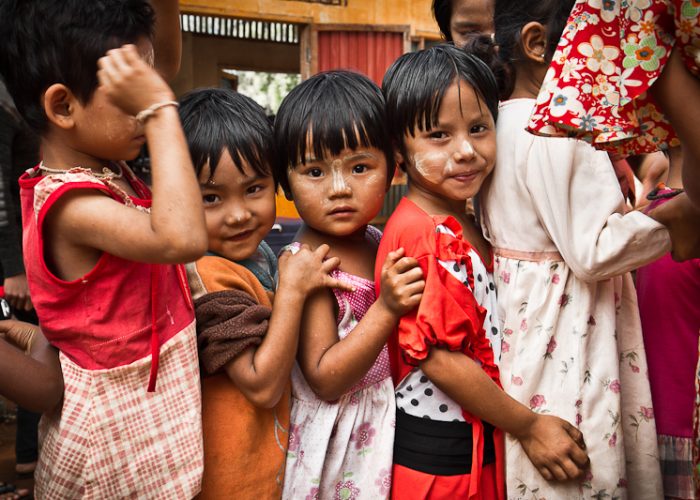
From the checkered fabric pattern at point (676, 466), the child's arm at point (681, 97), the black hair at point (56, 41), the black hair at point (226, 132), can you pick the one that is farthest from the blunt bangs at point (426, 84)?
the checkered fabric pattern at point (676, 466)

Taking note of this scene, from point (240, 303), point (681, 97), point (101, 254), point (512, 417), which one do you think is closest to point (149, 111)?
point (101, 254)

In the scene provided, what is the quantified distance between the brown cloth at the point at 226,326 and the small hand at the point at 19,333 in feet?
1.39

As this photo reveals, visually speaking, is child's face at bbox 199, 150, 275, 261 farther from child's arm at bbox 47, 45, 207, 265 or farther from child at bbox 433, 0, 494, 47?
child at bbox 433, 0, 494, 47

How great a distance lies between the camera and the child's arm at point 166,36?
1865mm

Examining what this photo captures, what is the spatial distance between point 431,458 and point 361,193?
0.68m

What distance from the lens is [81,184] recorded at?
4.35 feet

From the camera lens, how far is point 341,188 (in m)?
1.65

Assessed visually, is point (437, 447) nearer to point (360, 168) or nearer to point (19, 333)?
point (360, 168)

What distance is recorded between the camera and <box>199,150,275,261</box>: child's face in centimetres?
162

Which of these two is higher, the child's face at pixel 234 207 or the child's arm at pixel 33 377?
the child's face at pixel 234 207

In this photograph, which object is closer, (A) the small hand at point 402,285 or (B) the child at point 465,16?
(A) the small hand at point 402,285

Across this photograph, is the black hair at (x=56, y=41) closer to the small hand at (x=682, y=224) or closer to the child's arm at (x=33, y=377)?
the child's arm at (x=33, y=377)

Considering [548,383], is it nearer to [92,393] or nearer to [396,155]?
[396,155]

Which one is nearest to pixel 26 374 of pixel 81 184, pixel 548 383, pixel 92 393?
pixel 92 393
